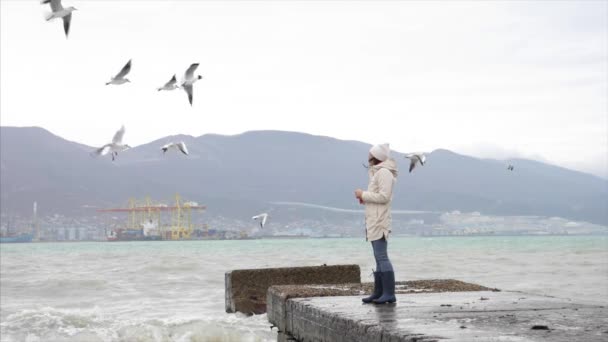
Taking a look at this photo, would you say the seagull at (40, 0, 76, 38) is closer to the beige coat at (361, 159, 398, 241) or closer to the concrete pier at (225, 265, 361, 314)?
the concrete pier at (225, 265, 361, 314)

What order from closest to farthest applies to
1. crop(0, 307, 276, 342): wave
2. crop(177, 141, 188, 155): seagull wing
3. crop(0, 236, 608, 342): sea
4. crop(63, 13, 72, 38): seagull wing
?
crop(0, 307, 276, 342): wave < crop(63, 13, 72, 38): seagull wing < crop(0, 236, 608, 342): sea < crop(177, 141, 188, 155): seagull wing

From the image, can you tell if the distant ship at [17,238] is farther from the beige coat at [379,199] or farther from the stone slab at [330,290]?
the beige coat at [379,199]

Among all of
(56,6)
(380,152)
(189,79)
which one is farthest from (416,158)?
(56,6)

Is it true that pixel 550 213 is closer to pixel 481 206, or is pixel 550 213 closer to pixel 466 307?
pixel 481 206

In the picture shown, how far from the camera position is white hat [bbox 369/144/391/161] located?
293 inches

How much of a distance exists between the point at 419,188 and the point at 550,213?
27422 mm

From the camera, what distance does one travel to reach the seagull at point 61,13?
12.7 meters

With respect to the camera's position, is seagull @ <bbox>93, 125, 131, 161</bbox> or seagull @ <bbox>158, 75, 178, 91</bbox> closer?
seagull @ <bbox>158, 75, 178, 91</bbox>

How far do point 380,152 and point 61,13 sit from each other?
706cm

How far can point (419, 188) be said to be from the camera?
633 feet

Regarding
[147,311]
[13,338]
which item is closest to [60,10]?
[13,338]

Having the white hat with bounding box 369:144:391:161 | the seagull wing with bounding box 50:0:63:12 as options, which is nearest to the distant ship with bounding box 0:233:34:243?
the seagull wing with bounding box 50:0:63:12

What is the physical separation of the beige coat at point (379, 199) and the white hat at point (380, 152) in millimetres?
42

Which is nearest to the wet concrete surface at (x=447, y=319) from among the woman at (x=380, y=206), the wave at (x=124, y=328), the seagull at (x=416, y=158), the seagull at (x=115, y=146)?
the woman at (x=380, y=206)
